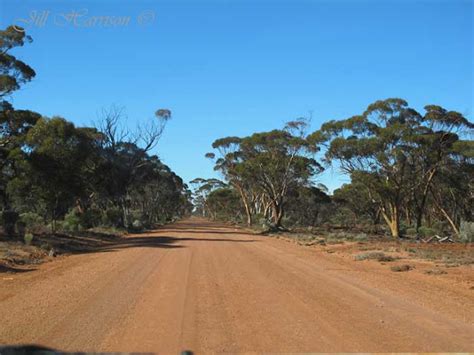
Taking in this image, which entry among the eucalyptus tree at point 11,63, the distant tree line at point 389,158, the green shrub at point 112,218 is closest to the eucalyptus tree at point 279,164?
the distant tree line at point 389,158

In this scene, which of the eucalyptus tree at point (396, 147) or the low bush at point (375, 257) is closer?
the low bush at point (375, 257)

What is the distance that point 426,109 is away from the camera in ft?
139

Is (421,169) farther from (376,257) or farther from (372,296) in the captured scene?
(372,296)

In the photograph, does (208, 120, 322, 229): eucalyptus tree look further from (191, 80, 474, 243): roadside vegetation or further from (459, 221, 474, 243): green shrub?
(459, 221, 474, 243): green shrub

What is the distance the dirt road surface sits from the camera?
6.92m

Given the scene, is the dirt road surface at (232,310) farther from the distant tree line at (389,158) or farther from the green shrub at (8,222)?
the distant tree line at (389,158)

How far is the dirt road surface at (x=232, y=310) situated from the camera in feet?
22.7

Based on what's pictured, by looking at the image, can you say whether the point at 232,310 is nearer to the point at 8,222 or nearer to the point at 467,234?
the point at 8,222

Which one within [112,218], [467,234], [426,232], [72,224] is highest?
[112,218]

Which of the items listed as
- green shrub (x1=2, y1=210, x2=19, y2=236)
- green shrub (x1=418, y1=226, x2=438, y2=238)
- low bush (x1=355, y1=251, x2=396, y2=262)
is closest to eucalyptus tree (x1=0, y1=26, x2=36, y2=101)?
green shrub (x1=2, y1=210, x2=19, y2=236)

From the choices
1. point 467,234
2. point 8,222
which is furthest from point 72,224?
point 467,234

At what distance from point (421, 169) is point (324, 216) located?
58701 mm

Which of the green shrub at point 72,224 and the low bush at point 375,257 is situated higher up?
the green shrub at point 72,224

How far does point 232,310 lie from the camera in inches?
358
